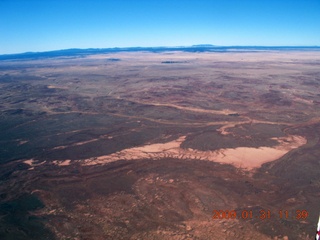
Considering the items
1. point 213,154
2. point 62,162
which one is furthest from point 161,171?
point 62,162

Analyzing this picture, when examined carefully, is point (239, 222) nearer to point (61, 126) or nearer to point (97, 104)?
point (61, 126)

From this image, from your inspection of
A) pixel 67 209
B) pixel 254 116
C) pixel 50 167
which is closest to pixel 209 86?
pixel 254 116
